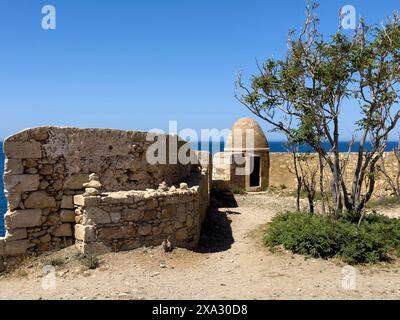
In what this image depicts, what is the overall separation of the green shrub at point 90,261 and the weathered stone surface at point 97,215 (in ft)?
2.05

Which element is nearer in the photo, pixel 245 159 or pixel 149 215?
pixel 149 215

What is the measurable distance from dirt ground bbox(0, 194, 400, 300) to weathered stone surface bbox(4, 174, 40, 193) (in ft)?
4.39

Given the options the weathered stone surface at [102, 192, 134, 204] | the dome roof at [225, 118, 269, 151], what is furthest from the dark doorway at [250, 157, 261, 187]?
the weathered stone surface at [102, 192, 134, 204]

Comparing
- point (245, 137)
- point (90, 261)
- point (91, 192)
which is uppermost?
point (245, 137)

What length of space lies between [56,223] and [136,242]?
5.27ft

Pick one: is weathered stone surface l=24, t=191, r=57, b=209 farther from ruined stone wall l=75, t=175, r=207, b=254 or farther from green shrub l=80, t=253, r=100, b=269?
green shrub l=80, t=253, r=100, b=269

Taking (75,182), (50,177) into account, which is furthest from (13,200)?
(75,182)

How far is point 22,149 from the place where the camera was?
7223mm

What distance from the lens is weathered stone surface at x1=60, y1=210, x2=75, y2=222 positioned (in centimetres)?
755

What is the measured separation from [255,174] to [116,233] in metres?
13.6

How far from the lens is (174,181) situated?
35.6ft

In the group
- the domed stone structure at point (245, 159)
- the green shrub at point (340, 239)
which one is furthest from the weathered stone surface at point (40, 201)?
the domed stone structure at point (245, 159)

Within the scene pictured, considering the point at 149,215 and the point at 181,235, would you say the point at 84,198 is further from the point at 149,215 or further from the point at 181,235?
the point at 181,235

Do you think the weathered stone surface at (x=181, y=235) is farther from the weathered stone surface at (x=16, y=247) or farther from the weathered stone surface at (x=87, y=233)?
the weathered stone surface at (x=16, y=247)
